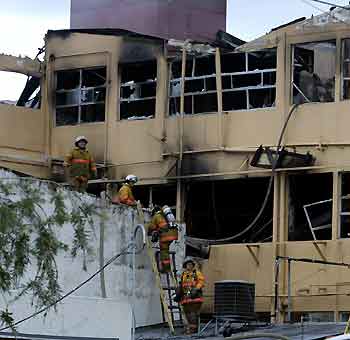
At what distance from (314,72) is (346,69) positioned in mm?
832

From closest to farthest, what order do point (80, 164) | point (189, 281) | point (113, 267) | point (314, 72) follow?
point (113, 267)
point (189, 281)
point (80, 164)
point (314, 72)

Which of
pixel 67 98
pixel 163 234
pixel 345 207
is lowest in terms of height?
pixel 163 234

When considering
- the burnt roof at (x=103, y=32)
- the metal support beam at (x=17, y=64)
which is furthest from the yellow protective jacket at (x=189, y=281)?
the metal support beam at (x=17, y=64)

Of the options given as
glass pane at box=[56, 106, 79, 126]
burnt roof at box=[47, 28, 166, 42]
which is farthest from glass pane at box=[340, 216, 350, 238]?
glass pane at box=[56, 106, 79, 126]

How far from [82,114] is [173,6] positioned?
10.8 ft

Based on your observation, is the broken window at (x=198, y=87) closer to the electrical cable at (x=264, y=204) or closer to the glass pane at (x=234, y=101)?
the glass pane at (x=234, y=101)

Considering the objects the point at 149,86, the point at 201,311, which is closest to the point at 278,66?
the point at 149,86

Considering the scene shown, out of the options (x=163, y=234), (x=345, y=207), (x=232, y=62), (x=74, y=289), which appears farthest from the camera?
(x=232, y=62)

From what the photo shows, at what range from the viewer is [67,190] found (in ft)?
80.0

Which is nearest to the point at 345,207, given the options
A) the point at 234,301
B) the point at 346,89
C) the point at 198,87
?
the point at 346,89

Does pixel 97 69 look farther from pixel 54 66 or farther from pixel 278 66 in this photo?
pixel 278 66

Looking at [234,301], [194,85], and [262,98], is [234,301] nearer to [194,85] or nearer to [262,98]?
[262,98]

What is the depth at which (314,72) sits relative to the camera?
1126 inches

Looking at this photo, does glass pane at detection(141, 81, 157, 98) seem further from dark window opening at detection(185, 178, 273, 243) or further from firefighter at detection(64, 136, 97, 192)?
firefighter at detection(64, 136, 97, 192)
